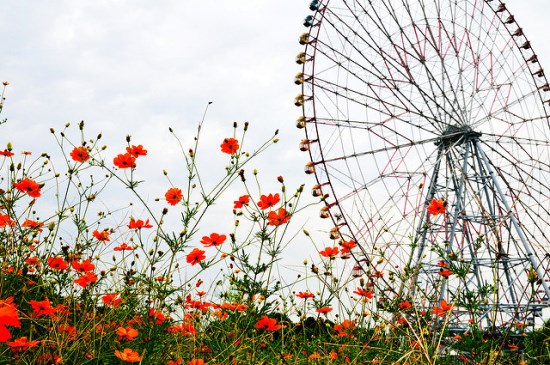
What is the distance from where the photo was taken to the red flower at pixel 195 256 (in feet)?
8.40

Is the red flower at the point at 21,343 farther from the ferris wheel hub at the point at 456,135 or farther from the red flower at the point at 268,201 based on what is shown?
the ferris wheel hub at the point at 456,135

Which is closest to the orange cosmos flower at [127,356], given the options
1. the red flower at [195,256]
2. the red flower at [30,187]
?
the red flower at [195,256]

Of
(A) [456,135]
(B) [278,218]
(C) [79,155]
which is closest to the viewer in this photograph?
(B) [278,218]

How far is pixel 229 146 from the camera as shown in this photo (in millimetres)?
2654

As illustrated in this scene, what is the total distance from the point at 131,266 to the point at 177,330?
471 millimetres

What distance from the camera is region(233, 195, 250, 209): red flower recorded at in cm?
261

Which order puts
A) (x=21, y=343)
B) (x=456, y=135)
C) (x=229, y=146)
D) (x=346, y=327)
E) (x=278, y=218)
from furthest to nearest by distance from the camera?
(x=456, y=135), (x=346, y=327), (x=229, y=146), (x=278, y=218), (x=21, y=343)

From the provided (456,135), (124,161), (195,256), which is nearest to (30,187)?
(124,161)

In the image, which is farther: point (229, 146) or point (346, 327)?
point (346, 327)

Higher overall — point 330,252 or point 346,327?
point 330,252

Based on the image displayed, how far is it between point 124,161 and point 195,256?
0.61 m

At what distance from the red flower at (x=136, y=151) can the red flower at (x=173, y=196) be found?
0.28 meters

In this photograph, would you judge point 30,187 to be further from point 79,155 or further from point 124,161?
point 124,161

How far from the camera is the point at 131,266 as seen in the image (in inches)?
124
